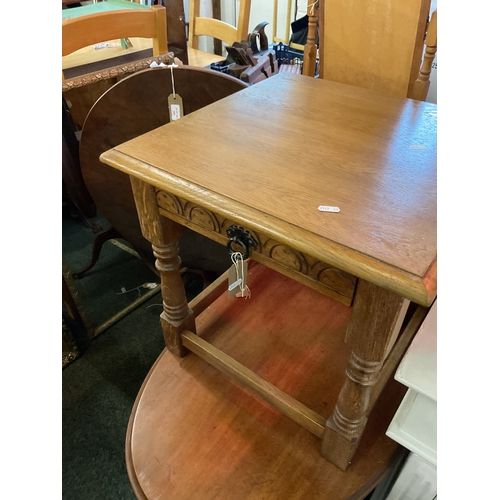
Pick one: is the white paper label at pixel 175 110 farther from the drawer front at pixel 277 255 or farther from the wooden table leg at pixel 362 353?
the wooden table leg at pixel 362 353

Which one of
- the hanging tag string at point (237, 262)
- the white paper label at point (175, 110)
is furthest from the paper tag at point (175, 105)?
the hanging tag string at point (237, 262)

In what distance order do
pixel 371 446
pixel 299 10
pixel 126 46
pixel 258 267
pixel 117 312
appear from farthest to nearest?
pixel 299 10 → pixel 126 46 → pixel 117 312 → pixel 258 267 → pixel 371 446

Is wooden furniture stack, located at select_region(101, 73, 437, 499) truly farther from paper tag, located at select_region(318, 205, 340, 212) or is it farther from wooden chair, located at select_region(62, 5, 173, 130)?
wooden chair, located at select_region(62, 5, 173, 130)

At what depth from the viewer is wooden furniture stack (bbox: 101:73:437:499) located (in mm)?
506

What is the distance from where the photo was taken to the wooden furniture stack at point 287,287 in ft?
1.66

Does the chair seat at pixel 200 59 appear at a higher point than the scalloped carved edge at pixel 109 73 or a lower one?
lower

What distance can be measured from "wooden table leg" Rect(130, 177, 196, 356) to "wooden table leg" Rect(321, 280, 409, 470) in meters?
0.37

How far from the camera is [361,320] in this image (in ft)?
1.73

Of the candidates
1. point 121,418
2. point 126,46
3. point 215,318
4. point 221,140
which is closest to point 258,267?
point 215,318

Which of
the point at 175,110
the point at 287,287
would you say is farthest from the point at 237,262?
the point at 175,110

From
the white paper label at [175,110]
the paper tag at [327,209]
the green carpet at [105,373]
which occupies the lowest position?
the green carpet at [105,373]

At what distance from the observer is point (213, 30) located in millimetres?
1942

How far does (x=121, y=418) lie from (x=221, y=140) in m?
0.95

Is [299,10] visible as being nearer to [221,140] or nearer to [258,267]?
[258,267]
